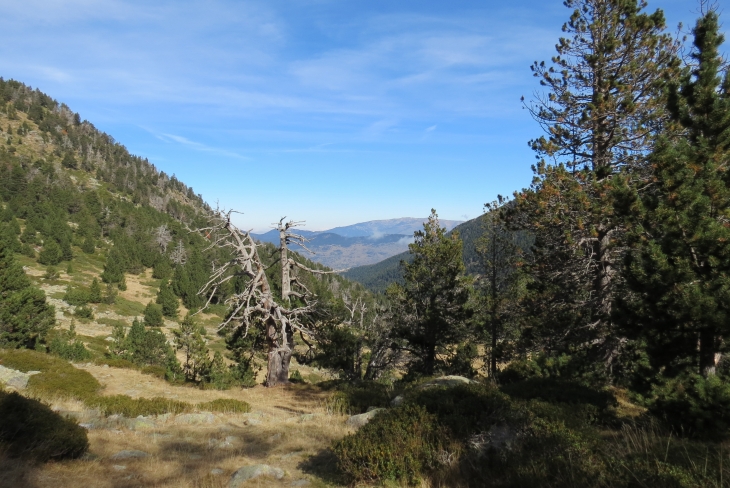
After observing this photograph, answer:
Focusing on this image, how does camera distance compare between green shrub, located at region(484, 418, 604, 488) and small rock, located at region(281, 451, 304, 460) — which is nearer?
green shrub, located at region(484, 418, 604, 488)

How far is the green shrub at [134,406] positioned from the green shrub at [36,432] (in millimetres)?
4262

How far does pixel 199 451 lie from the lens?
7383 mm

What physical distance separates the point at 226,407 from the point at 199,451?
4.37 m

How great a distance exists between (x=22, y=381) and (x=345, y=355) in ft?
34.8

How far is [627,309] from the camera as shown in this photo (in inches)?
302

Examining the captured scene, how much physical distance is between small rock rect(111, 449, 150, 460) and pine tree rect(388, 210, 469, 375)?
47.5ft

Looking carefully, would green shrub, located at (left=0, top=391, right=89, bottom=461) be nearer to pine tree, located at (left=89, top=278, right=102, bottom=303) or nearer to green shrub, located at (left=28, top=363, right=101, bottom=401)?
green shrub, located at (left=28, top=363, right=101, bottom=401)

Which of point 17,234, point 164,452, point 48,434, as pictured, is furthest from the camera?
point 17,234

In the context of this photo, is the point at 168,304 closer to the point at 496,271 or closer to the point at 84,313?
the point at 84,313

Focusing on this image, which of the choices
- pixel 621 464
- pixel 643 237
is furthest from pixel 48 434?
pixel 643 237

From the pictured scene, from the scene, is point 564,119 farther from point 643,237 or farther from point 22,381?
point 22,381

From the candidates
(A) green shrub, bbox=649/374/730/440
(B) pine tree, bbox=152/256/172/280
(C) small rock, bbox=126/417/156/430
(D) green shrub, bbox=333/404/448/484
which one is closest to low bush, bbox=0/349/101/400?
(C) small rock, bbox=126/417/156/430

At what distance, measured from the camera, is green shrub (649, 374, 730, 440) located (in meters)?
6.19

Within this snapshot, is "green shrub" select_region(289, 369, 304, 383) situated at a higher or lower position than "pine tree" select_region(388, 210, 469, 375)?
lower
